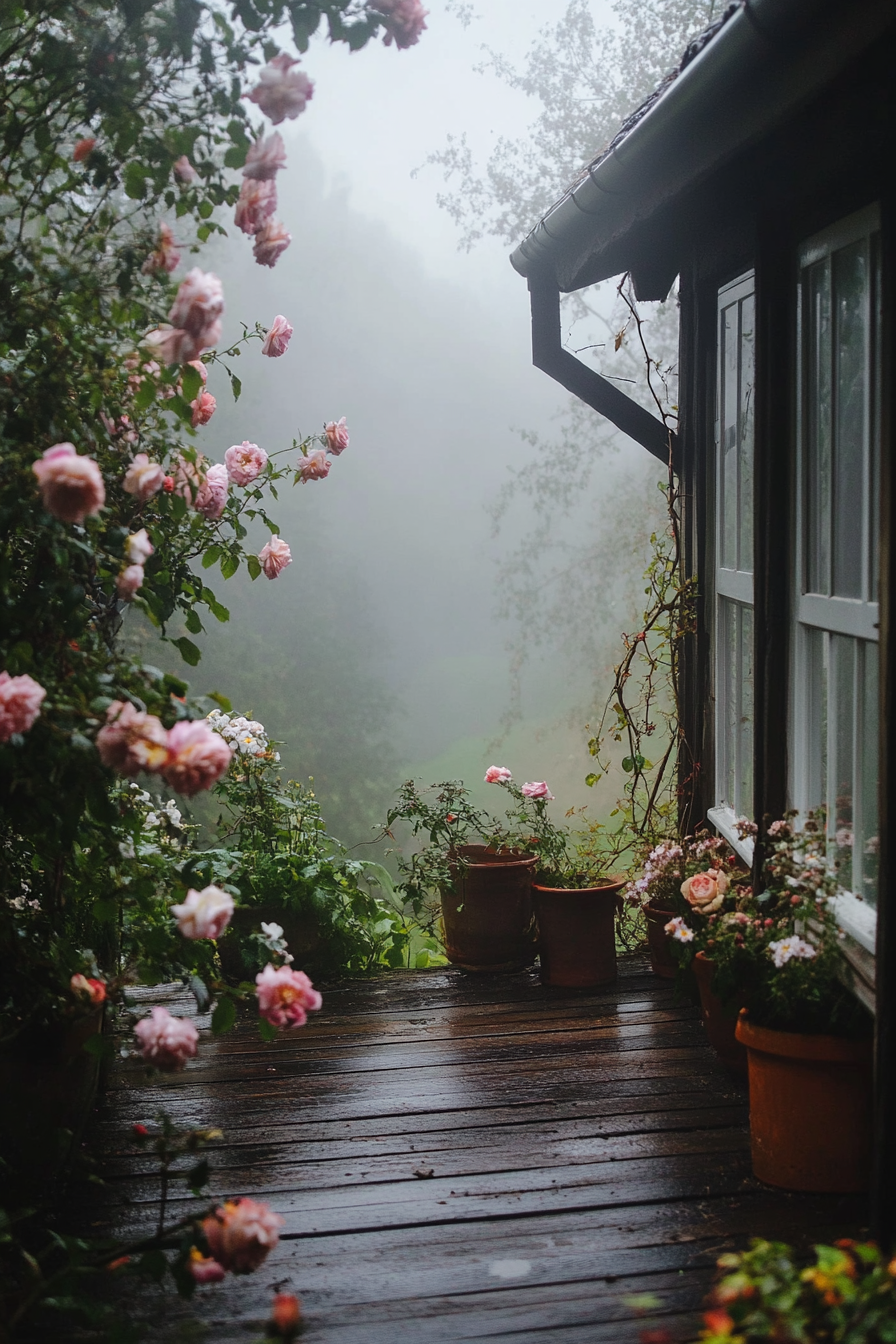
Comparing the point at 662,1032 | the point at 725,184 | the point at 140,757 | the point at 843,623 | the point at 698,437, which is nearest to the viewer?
the point at 140,757

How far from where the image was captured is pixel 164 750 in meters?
1.62

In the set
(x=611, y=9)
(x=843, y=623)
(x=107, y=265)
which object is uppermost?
(x=611, y=9)

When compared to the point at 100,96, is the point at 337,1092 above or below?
below

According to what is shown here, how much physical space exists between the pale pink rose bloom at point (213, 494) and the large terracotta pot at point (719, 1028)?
157 centimetres

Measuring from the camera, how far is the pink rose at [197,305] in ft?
5.58

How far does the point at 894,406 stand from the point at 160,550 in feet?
4.96

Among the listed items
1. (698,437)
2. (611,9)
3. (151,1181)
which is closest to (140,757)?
(151,1181)

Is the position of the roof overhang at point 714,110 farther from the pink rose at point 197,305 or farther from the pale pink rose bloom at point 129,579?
the pale pink rose bloom at point 129,579

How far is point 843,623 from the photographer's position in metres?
2.13

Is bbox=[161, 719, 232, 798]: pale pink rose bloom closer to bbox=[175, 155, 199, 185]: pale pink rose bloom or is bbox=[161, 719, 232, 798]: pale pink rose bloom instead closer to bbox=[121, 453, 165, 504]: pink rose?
bbox=[121, 453, 165, 504]: pink rose

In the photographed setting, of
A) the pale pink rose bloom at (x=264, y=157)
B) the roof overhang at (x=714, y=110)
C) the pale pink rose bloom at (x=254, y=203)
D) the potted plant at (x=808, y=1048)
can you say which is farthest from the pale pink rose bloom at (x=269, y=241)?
the potted plant at (x=808, y=1048)

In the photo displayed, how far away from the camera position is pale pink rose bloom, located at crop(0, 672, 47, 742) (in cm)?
157

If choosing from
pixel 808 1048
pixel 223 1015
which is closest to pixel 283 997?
pixel 223 1015

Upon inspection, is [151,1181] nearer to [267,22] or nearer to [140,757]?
[140,757]
